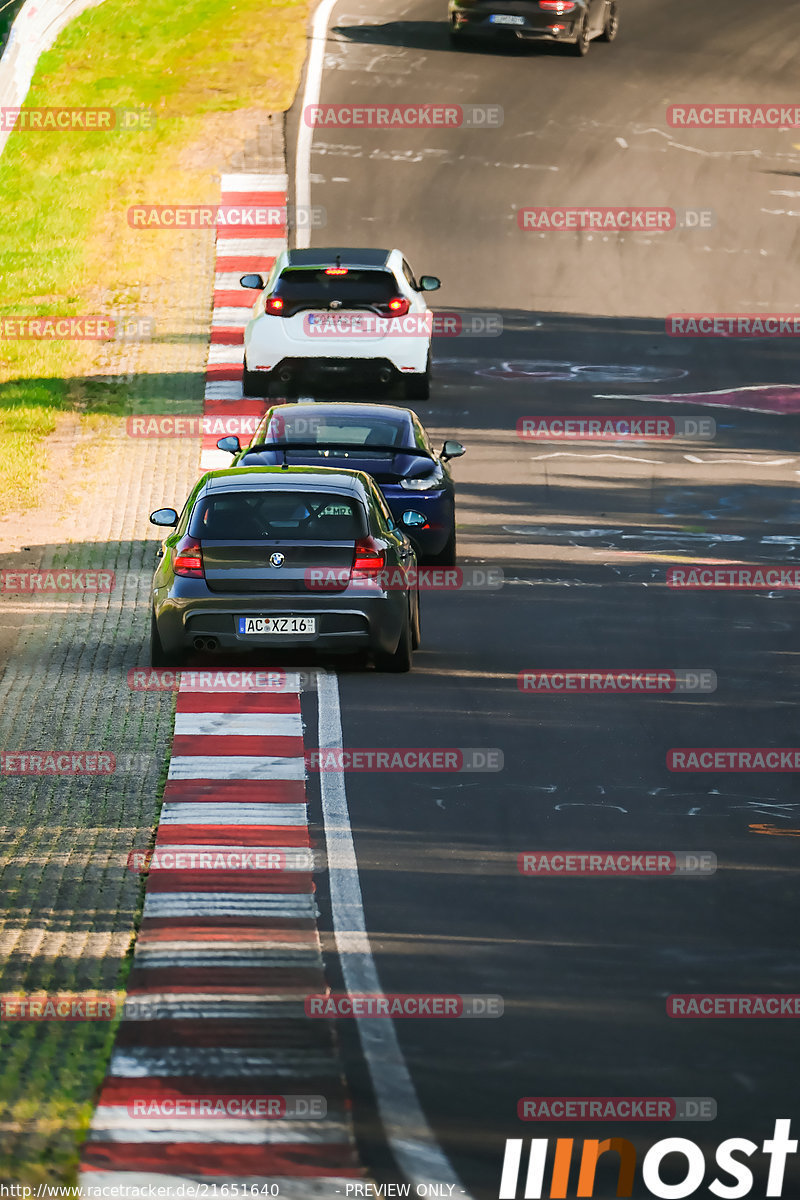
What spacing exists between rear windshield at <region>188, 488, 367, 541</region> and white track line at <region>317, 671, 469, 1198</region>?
223 centimetres

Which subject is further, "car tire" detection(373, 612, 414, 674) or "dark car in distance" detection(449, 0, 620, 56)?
"dark car in distance" detection(449, 0, 620, 56)

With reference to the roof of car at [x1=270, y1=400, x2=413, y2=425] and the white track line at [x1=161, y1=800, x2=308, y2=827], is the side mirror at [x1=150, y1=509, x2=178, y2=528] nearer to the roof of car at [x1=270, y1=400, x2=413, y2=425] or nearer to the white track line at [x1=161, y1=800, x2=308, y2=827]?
the roof of car at [x1=270, y1=400, x2=413, y2=425]

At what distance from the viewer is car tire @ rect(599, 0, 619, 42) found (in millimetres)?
42800

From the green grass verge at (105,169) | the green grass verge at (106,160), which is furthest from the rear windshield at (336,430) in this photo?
the green grass verge at (106,160)

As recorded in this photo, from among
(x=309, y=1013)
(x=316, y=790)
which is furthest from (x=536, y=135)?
(x=309, y=1013)

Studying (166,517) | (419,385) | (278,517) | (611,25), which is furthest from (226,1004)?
(611,25)

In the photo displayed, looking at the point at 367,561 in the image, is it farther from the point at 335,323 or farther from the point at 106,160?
the point at 106,160

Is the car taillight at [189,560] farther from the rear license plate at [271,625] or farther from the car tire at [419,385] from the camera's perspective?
the car tire at [419,385]

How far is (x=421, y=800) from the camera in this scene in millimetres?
12227

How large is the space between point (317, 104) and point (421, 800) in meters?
28.7

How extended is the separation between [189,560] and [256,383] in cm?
1048

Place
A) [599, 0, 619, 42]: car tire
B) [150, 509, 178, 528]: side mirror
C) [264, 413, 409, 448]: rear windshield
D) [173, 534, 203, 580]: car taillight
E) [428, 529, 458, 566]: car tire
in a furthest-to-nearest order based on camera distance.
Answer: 1. [599, 0, 619, 42]: car tire
2. [264, 413, 409, 448]: rear windshield
3. [428, 529, 458, 566]: car tire
4. [150, 509, 178, 528]: side mirror
5. [173, 534, 203, 580]: car taillight

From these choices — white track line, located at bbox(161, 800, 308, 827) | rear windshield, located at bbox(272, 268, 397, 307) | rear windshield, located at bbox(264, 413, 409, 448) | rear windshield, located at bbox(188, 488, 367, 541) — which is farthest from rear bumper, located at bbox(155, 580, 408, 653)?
rear windshield, located at bbox(272, 268, 397, 307)

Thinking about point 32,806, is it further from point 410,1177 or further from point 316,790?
point 410,1177
